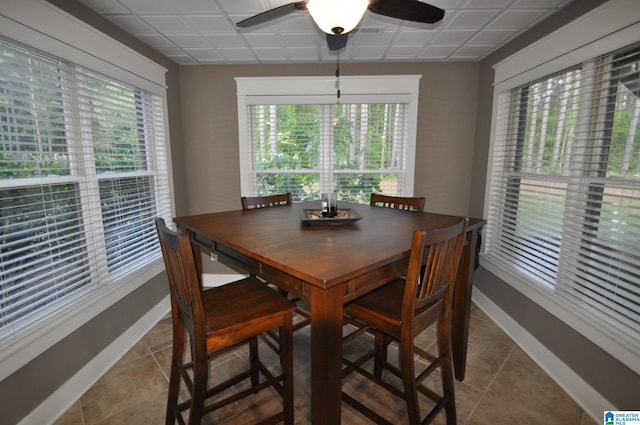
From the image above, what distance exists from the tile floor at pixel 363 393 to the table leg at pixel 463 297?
0.28 m

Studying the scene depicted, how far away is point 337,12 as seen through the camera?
1.29 m

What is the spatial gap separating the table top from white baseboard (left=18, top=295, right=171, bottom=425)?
3.67 ft

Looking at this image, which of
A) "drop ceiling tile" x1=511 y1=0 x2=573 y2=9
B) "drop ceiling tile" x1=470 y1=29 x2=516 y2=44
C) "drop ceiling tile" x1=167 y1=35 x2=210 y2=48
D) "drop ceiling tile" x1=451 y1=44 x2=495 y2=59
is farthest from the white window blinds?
"drop ceiling tile" x1=511 y1=0 x2=573 y2=9

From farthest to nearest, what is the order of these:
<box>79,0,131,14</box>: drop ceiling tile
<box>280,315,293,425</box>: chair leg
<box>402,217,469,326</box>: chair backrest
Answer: <box>79,0,131,14</box>: drop ceiling tile < <box>280,315,293,425</box>: chair leg < <box>402,217,469,326</box>: chair backrest

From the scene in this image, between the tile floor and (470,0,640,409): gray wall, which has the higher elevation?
(470,0,640,409): gray wall

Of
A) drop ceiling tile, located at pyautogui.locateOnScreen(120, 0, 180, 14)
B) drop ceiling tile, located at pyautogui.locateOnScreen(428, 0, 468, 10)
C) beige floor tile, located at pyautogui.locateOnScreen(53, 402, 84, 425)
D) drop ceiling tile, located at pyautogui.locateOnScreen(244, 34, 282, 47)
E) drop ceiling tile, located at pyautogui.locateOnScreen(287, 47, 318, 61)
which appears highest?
drop ceiling tile, located at pyautogui.locateOnScreen(287, 47, 318, 61)

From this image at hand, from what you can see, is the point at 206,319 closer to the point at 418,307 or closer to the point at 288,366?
the point at 288,366

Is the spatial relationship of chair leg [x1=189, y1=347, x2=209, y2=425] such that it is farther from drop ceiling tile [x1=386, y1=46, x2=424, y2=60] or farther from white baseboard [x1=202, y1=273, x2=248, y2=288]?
drop ceiling tile [x1=386, y1=46, x2=424, y2=60]

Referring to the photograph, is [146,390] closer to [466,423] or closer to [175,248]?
[175,248]

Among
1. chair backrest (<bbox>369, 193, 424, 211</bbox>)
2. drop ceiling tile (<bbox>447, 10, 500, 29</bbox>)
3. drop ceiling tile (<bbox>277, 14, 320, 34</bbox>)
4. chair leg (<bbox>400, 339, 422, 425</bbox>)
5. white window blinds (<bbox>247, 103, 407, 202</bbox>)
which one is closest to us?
chair leg (<bbox>400, 339, 422, 425</bbox>)

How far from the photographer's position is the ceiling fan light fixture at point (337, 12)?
4.17 feet

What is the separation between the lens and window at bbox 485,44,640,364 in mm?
1602

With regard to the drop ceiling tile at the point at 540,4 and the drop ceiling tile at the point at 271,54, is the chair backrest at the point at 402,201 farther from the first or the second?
the drop ceiling tile at the point at 271,54

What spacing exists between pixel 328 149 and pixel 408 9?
195cm
